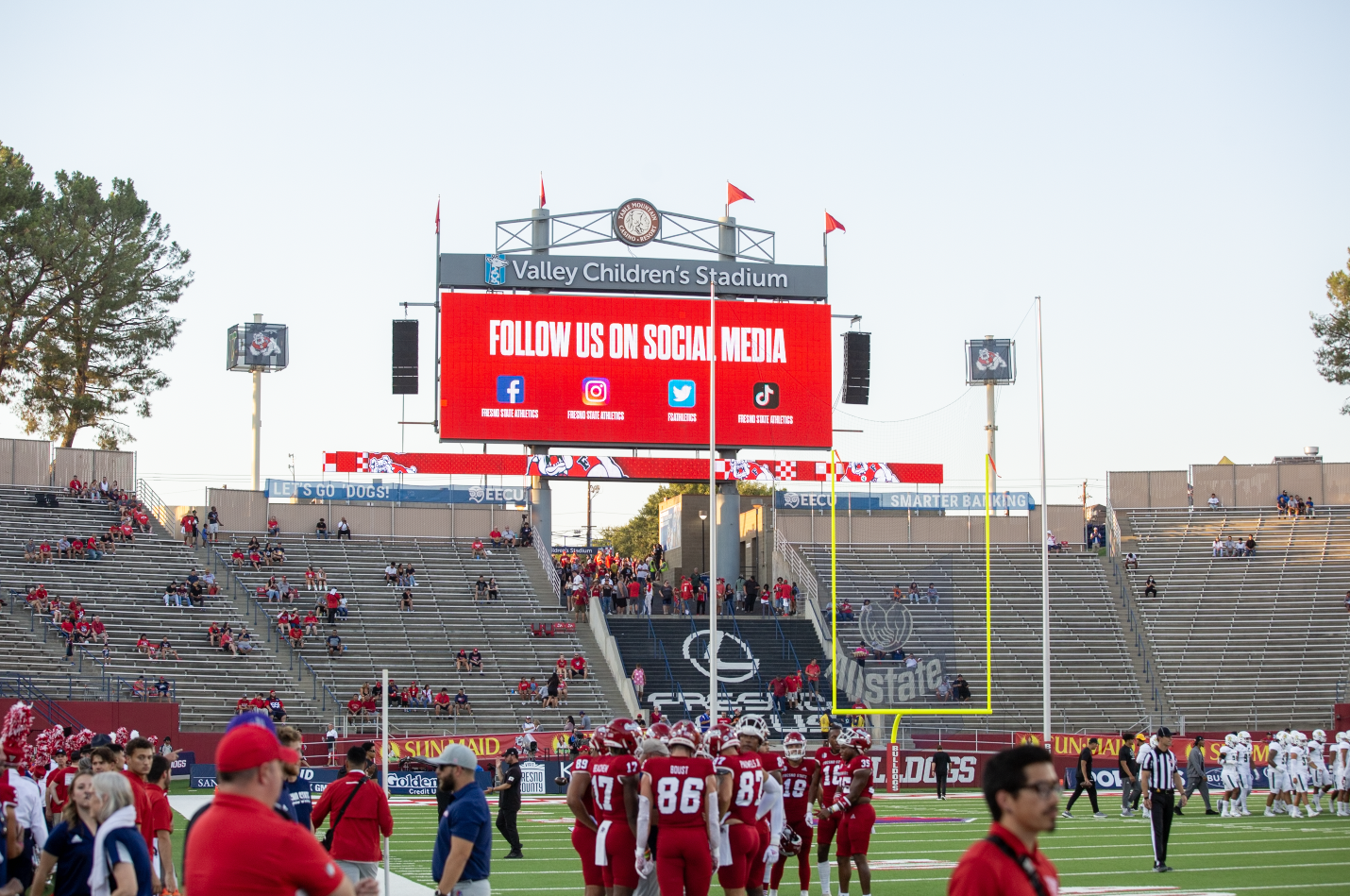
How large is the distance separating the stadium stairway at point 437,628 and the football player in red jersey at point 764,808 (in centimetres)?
2187

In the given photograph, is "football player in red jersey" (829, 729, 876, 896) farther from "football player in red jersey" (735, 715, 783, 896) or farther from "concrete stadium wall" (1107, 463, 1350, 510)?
"concrete stadium wall" (1107, 463, 1350, 510)

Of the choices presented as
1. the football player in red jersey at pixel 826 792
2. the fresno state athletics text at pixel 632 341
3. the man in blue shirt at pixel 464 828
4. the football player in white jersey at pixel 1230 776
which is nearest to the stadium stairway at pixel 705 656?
the fresno state athletics text at pixel 632 341

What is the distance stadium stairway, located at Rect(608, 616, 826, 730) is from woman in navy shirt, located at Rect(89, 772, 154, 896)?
28.2m

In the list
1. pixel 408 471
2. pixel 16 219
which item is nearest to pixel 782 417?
pixel 408 471

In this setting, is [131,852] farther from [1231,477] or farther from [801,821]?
[1231,477]

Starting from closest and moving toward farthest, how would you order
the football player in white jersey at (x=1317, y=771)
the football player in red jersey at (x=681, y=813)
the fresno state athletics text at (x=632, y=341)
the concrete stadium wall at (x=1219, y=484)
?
the football player in red jersey at (x=681, y=813), the football player in white jersey at (x=1317, y=771), the fresno state athletics text at (x=632, y=341), the concrete stadium wall at (x=1219, y=484)

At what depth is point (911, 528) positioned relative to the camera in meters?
45.0

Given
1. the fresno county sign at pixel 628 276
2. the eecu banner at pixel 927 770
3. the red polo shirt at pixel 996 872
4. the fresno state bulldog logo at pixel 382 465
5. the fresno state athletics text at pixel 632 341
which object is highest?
the fresno county sign at pixel 628 276

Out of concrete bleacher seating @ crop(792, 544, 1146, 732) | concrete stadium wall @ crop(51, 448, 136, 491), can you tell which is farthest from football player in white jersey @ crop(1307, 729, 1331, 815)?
concrete stadium wall @ crop(51, 448, 136, 491)

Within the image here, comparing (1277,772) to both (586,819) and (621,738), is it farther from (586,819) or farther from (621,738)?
(621,738)

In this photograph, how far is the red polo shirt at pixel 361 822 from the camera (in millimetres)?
10031

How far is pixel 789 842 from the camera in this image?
13.5 meters

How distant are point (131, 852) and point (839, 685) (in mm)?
29899

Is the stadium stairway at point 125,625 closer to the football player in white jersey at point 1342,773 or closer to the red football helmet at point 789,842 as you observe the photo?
the football player in white jersey at point 1342,773
